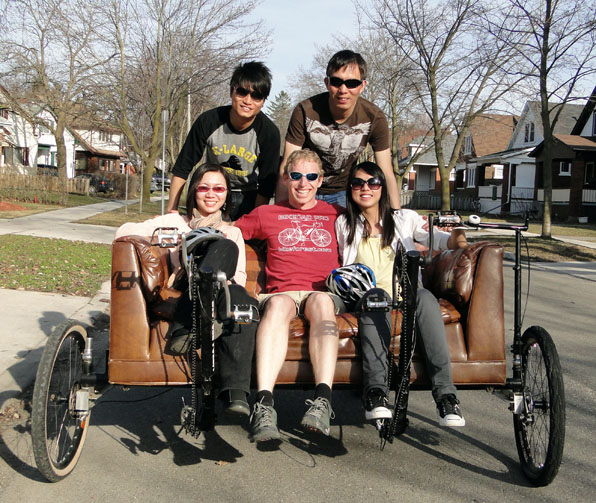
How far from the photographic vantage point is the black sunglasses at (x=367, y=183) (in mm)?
4141

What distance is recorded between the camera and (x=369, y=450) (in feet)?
12.3

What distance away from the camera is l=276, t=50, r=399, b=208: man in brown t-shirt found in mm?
4789

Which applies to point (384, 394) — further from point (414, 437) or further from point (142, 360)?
point (142, 360)

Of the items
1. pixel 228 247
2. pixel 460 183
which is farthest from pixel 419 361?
pixel 460 183

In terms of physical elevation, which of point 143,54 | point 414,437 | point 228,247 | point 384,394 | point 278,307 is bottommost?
point 414,437

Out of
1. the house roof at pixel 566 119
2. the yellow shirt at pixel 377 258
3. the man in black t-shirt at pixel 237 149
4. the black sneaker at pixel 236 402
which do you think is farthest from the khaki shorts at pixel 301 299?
the house roof at pixel 566 119

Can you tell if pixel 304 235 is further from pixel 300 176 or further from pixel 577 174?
pixel 577 174

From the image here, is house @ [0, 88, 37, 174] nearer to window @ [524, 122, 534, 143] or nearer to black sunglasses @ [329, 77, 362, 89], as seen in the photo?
window @ [524, 122, 534, 143]

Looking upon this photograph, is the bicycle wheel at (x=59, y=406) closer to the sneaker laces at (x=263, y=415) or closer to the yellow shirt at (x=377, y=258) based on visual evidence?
the sneaker laces at (x=263, y=415)

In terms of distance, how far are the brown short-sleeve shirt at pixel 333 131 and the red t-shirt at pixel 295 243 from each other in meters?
0.74

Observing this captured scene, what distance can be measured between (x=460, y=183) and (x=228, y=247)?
5224cm

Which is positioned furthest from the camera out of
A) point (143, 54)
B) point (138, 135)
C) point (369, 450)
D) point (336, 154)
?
point (138, 135)

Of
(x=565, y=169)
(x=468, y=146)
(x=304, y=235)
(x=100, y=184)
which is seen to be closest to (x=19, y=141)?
(x=100, y=184)

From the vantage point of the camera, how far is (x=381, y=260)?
164 inches
